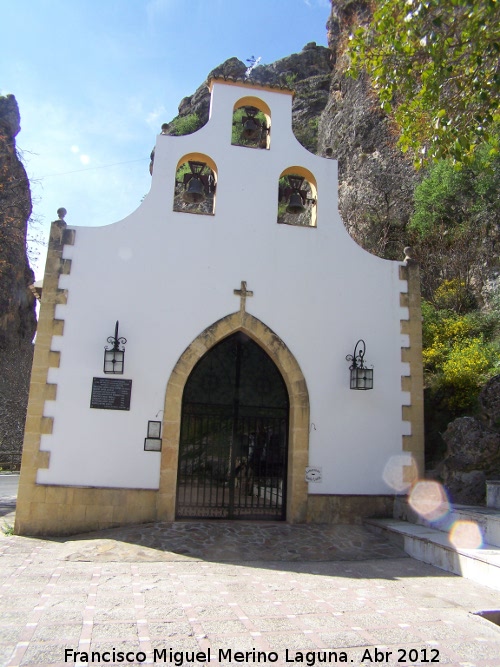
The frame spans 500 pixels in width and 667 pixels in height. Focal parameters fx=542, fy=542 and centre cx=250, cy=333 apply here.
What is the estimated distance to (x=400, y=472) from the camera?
8.73 meters

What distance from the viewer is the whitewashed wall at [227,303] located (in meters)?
8.03

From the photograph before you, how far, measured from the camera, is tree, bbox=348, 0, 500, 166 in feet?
20.8

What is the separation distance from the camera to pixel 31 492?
304 inches

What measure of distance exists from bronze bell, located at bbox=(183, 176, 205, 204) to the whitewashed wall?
1.00 feet

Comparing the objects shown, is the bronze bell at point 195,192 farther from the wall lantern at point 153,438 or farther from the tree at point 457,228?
the tree at point 457,228

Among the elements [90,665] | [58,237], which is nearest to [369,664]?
[90,665]

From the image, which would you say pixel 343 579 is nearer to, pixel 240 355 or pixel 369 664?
pixel 369 664

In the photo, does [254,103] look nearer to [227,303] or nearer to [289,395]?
[227,303]

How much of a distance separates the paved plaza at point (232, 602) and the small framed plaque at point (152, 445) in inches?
41.7

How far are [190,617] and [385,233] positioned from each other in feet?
48.9

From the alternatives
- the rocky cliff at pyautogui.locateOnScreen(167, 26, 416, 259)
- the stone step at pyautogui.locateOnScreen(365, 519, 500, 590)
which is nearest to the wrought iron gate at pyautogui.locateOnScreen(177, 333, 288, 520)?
the stone step at pyautogui.locateOnScreen(365, 519, 500, 590)

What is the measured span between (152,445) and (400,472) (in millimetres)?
3979

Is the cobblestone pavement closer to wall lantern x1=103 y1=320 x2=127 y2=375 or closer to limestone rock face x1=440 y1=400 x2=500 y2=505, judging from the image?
limestone rock face x1=440 y1=400 x2=500 y2=505

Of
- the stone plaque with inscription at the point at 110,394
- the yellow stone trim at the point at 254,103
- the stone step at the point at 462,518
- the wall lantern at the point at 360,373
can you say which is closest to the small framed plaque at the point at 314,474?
the stone step at the point at 462,518
